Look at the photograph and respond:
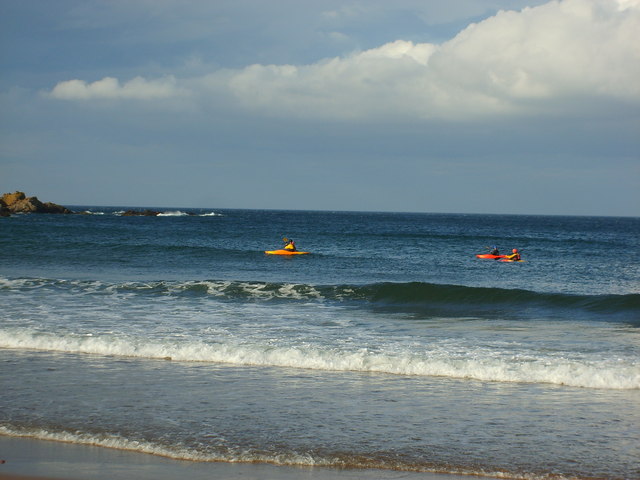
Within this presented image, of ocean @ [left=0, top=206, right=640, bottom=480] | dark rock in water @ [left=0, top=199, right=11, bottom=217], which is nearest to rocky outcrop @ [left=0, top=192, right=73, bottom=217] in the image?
dark rock in water @ [left=0, top=199, right=11, bottom=217]

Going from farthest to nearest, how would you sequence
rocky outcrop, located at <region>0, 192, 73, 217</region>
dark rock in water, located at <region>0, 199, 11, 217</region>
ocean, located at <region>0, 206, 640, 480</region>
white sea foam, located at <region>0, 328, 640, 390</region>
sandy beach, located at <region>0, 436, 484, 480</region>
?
1. rocky outcrop, located at <region>0, 192, 73, 217</region>
2. dark rock in water, located at <region>0, 199, 11, 217</region>
3. white sea foam, located at <region>0, 328, 640, 390</region>
4. ocean, located at <region>0, 206, 640, 480</region>
5. sandy beach, located at <region>0, 436, 484, 480</region>

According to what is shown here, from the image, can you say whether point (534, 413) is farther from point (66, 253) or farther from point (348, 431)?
point (66, 253)

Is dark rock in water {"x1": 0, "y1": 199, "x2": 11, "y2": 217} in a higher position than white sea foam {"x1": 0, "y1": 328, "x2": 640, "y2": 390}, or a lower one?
higher

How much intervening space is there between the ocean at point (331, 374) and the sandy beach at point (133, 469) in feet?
0.56

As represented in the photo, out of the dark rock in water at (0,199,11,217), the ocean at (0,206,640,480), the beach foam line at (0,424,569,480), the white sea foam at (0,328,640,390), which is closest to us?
the beach foam line at (0,424,569,480)

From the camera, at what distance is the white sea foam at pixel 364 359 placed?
10797 millimetres

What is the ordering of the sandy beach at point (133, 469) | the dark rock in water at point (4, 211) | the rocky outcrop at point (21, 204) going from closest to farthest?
the sandy beach at point (133, 469), the dark rock in water at point (4, 211), the rocky outcrop at point (21, 204)

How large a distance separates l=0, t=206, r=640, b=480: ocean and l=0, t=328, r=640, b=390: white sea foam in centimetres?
4

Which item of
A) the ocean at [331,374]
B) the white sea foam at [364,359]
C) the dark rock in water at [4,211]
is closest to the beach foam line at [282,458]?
the ocean at [331,374]

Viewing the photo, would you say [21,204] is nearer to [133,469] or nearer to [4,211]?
[4,211]

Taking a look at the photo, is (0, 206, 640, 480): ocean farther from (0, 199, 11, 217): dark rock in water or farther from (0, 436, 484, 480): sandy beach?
(0, 199, 11, 217): dark rock in water

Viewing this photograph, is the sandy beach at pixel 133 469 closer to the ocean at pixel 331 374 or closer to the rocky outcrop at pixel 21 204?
the ocean at pixel 331 374

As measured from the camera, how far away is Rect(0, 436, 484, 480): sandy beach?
646cm

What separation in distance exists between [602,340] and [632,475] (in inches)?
337
